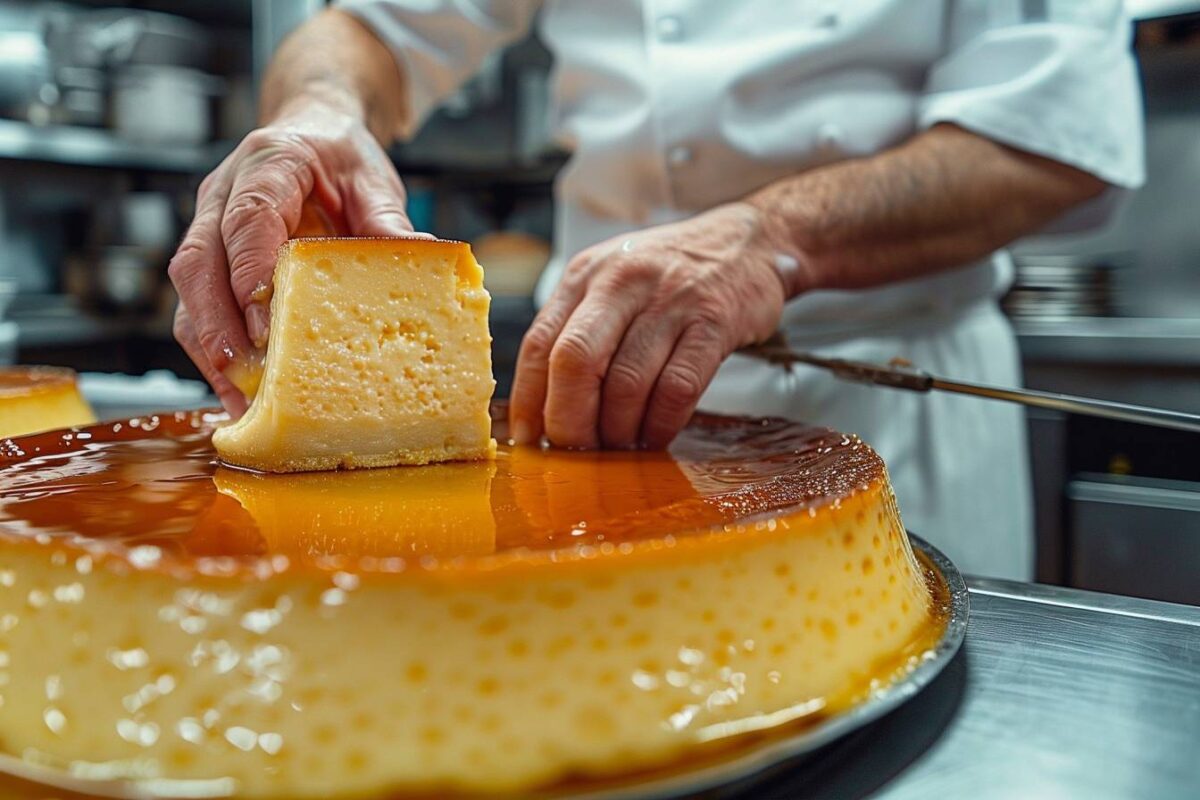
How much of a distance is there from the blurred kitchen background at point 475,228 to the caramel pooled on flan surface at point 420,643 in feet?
4.84

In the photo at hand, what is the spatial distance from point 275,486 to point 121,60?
3412 mm

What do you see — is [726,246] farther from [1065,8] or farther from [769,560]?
[1065,8]

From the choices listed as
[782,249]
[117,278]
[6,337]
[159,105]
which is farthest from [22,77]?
[782,249]

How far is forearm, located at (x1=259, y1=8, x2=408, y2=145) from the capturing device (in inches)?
59.6

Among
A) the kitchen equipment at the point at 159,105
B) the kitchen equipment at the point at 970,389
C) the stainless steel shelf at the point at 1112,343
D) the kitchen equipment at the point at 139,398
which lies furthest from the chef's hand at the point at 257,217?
the kitchen equipment at the point at 159,105

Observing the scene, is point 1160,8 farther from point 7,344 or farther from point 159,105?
point 7,344

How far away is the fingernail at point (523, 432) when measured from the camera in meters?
1.07

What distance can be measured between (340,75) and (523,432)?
0.76m

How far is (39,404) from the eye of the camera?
1316mm

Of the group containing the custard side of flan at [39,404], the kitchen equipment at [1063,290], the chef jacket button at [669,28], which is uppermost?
the chef jacket button at [669,28]

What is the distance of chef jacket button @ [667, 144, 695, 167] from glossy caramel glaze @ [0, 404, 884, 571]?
2.07ft

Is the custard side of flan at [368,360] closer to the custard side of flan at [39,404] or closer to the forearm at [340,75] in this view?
the custard side of flan at [39,404]

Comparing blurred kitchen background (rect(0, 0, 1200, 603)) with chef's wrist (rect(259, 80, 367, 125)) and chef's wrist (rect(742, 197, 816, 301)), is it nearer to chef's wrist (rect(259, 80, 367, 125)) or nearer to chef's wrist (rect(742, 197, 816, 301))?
chef's wrist (rect(259, 80, 367, 125))

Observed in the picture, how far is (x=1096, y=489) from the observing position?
264 cm
